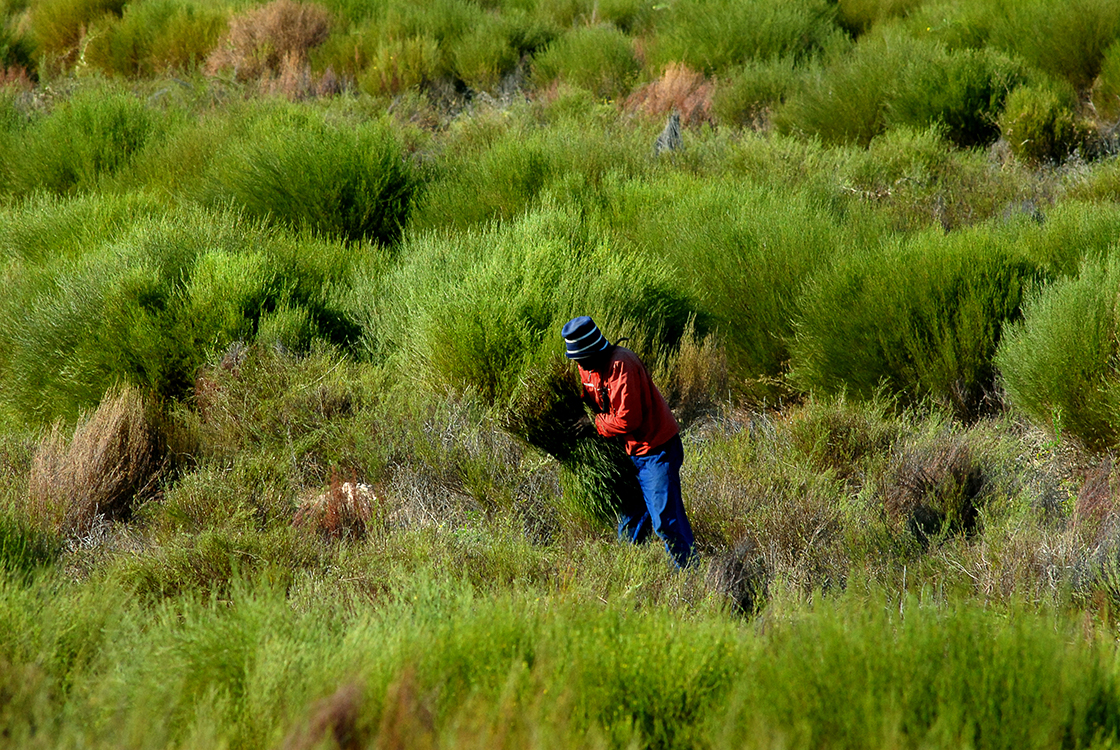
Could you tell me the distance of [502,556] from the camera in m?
4.40

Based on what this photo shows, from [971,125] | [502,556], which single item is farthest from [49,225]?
[971,125]

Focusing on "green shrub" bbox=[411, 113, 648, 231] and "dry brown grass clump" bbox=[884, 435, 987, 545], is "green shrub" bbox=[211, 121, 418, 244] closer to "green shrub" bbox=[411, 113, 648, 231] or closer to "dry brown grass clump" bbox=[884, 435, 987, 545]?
"green shrub" bbox=[411, 113, 648, 231]

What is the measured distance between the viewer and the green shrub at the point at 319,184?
8758mm

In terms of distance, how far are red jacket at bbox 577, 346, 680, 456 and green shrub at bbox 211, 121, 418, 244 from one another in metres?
4.64

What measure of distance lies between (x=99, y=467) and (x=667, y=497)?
10.2 ft

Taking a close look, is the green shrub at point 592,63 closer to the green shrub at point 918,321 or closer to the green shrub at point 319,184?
the green shrub at point 319,184

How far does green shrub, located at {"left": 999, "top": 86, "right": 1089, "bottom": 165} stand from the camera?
10586 mm

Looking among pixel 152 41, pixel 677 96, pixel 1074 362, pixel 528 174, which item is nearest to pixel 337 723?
pixel 1074 362

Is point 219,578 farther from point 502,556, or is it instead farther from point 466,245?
point 466,245

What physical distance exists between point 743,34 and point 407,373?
32.5 feet

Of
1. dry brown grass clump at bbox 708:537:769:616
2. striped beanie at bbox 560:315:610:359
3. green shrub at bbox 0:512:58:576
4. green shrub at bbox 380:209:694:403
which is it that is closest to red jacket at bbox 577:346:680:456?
striped beanie at bbox 560:315:610:359

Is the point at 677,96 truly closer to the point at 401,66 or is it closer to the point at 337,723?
the point at 401,66

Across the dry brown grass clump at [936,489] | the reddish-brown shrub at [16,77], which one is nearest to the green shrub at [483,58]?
the reddish-brown shrub at [16,77]

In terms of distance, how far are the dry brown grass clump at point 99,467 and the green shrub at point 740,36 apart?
403 inches
